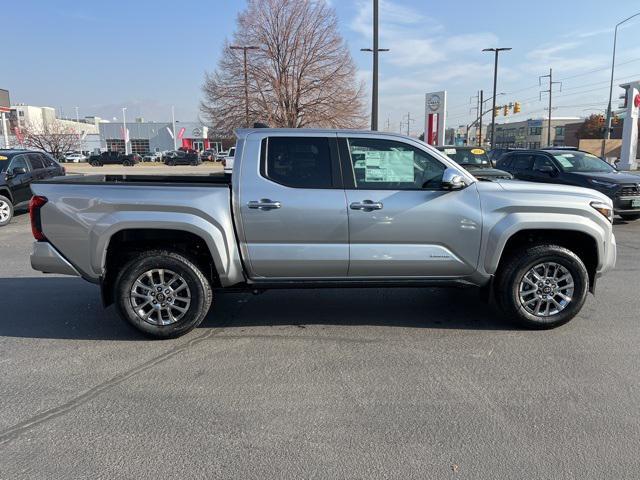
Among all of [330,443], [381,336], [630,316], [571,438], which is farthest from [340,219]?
[630,316]

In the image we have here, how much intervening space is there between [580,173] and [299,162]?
30.7ft

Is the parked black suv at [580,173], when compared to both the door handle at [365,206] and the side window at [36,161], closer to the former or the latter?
the door handle at [365,206]

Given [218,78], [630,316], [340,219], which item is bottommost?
[630,316]

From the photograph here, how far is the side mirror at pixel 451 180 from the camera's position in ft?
14.0

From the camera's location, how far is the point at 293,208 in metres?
4.32

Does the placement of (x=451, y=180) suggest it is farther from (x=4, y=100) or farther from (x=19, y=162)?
(x=4, y=100)

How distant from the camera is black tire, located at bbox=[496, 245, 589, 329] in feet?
15.0

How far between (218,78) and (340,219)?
34684mm

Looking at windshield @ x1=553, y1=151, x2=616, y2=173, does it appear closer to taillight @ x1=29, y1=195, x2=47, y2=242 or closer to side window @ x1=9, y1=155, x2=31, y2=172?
taillight @ x1=29, y1=195, x2=47, y2=242

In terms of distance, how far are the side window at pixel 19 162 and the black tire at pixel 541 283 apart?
12068 mm

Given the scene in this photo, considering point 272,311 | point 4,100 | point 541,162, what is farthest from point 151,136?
point 272,311

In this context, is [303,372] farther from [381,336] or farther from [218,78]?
[218,78]

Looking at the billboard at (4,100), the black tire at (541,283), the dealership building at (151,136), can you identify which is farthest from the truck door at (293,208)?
the dealership building at (151,136)

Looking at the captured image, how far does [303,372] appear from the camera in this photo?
12.6ft
